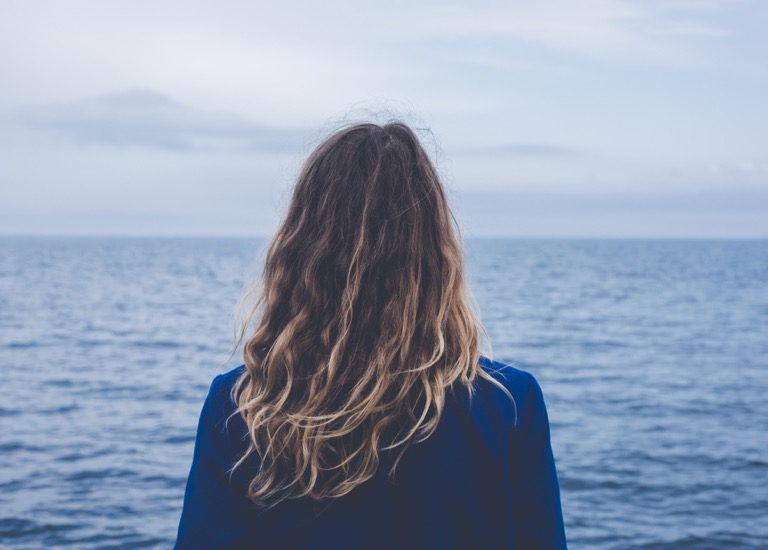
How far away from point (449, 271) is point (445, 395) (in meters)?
0.25

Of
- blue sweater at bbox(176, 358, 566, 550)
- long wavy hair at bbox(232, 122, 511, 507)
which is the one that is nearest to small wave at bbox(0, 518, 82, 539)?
blue sweater at bbox(176, 358, 566, 550)

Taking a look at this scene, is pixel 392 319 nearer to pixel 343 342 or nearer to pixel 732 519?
pixel 343 342

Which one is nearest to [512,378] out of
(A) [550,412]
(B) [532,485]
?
(B) [532,485]

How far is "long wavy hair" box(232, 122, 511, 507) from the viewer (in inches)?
56.6

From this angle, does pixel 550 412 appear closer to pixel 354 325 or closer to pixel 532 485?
pixel 532 485

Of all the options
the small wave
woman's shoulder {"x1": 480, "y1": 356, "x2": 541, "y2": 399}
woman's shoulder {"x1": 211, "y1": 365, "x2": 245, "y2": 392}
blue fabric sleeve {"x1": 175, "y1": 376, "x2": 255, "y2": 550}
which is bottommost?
the small wave

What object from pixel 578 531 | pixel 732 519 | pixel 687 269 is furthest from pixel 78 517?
pixel 687 269

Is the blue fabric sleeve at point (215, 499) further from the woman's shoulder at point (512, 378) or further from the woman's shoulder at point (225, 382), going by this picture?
the woman's shoulder at point (512, 378)

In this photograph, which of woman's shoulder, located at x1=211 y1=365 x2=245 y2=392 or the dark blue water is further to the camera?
the dark blue water

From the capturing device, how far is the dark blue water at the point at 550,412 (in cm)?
818

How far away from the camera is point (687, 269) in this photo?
2596 inches

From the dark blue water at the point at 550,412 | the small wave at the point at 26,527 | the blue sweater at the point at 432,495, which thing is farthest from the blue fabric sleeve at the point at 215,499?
the small wave at the point at 26,527

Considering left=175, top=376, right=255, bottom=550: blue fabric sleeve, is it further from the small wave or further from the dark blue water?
the small wave

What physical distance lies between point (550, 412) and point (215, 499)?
12429 millimetres
